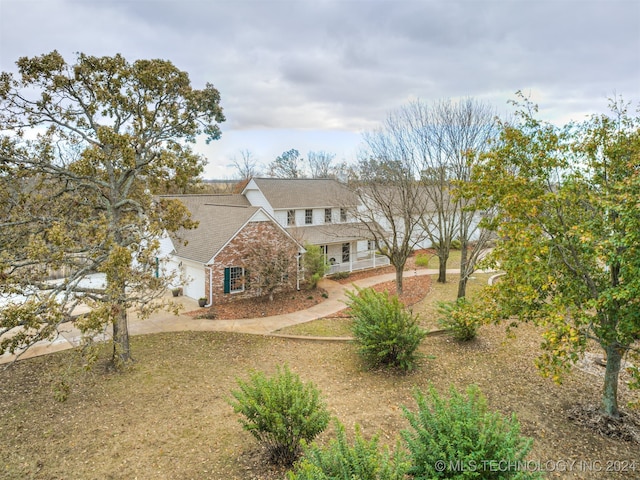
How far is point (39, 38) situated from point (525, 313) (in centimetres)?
1606

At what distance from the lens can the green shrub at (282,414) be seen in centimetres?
620

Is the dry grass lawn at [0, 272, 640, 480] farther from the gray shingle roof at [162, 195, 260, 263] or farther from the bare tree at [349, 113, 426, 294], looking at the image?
the gray shingle roof at [162, 195, 260, 263]

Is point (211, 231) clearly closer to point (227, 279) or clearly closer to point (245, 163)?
point (227, 279)

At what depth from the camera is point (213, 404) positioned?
9.28m

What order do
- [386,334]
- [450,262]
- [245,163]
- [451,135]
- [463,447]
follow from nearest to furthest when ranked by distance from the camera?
1. [463,447]
2. [386,334]
3. [451,135]
4. [450,262]
5. [245,163]

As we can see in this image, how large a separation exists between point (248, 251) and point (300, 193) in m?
10.6

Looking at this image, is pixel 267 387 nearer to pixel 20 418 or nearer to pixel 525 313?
pixel 525 313

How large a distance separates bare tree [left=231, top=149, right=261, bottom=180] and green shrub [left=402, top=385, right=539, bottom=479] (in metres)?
57.0

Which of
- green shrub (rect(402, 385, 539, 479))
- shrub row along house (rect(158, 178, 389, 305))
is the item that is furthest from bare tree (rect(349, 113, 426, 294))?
green shrub (rect(402, 385, 539, 479))

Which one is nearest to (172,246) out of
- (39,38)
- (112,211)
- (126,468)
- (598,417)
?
(112,211)

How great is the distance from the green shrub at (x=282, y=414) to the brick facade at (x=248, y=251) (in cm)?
1240

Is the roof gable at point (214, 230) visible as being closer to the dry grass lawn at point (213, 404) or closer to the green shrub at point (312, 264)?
the green shrub at point (312, 264)

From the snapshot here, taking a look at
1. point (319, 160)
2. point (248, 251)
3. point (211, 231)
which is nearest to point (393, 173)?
point (248, 251)

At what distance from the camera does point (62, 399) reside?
7.82 meters
